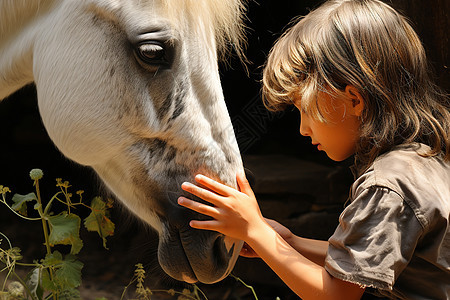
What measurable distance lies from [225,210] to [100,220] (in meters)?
0.49

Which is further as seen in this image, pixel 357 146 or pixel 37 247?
pixel 37 247

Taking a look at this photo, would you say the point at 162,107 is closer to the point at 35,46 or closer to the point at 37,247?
the point at 35,46

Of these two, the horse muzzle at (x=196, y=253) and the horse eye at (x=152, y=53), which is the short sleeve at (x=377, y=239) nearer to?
the horse muzzle at (x=196, y=253)

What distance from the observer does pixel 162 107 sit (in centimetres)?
109

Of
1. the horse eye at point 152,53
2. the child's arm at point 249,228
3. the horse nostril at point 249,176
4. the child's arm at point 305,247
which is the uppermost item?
the horse eye at point 152,53

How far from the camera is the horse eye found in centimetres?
105

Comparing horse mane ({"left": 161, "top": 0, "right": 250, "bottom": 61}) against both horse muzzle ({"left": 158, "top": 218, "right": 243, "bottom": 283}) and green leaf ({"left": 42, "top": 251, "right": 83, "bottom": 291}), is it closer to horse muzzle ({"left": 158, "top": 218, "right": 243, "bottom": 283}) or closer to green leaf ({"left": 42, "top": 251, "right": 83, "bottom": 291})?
horse muzzle ({"left": 158, "top": 218, "right": 243, "bottom": 283})

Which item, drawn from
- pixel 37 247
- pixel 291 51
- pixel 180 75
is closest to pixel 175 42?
pixel 180 75

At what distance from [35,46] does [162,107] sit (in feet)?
1.09

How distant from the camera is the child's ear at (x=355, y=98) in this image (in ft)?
3.43

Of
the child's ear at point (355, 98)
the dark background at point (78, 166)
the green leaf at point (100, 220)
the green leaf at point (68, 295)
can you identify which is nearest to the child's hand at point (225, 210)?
the child's ear at point (355, 98)

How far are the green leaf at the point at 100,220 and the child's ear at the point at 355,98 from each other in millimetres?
685

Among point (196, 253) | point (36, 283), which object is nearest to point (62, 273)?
point (36, 283)

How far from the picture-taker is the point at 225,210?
1051 mm
